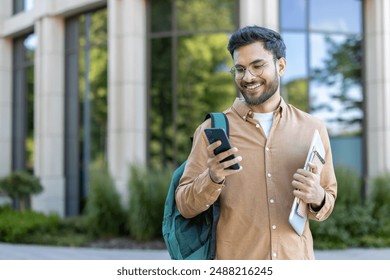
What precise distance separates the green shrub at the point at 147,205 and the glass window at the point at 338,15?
231 inches

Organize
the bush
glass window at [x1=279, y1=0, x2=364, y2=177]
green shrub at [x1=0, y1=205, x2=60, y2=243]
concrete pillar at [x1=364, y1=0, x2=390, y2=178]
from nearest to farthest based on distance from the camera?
green shrub at [x1=0, y1=205, x2=60, y2=243], concrete pillar at [x1=364, y1=0, x2=390, y2=178], glass window at [x1=279, y1=0, x2=364, y2=177], the bush

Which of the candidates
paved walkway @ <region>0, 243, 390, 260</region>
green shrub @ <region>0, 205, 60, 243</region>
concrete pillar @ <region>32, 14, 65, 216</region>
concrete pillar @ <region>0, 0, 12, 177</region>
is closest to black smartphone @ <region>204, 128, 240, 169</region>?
paved walkway @ <region>0, 243, 390, 260</region>

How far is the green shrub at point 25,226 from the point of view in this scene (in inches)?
452

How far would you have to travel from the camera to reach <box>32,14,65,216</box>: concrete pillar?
15.2 metres

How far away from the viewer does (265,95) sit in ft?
6.91

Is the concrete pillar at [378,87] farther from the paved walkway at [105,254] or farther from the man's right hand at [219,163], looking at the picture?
the man's right hand at [219,163]

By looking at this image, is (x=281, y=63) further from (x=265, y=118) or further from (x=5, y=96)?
(x=5, y=96)

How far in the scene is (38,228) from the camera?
1209cm

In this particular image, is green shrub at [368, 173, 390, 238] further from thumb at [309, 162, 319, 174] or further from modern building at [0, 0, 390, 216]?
thumb at [309, 162, 319, 174]

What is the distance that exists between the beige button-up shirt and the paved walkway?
6.99 m

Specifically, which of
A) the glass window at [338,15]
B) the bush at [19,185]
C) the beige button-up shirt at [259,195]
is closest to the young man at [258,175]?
the beige button-up shirt at [259,195]

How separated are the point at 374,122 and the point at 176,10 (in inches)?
219
